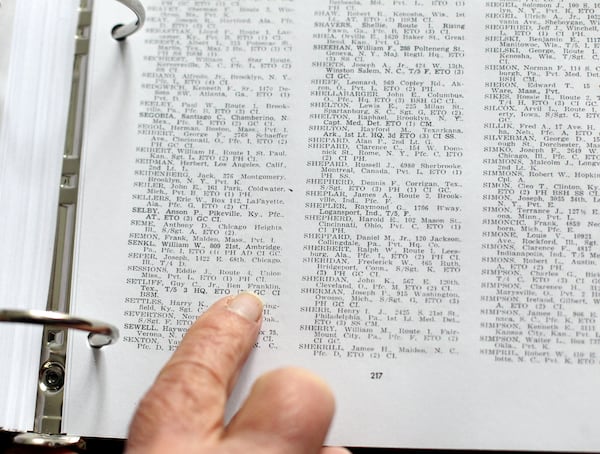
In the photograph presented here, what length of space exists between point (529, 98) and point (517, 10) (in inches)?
3.6

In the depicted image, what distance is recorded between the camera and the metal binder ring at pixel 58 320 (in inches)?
19.3

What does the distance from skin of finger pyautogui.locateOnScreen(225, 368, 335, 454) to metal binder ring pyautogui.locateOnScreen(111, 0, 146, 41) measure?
1.21ft

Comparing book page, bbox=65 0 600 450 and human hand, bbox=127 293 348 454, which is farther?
book page, bbox=65 0 600 450

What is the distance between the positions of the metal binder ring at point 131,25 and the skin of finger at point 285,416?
14.5 inches

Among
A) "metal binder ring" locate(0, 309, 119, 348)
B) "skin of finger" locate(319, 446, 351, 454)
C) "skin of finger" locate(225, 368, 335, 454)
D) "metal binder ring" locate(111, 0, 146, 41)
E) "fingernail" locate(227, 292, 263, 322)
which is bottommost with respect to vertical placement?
"skin of finger" locate(319, 446, 351, 454)

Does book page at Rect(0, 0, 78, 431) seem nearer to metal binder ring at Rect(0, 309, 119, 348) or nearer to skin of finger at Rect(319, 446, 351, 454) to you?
metal binder ring at Rect(0, 309, 119, 348)

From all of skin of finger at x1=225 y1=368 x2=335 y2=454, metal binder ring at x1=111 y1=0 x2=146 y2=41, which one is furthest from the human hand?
metal binder ring at x1=111 y1=0 x2=146 y2=41

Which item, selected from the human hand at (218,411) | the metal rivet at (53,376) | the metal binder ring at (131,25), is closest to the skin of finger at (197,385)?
the human hand at (218,411)

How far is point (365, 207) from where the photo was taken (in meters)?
0.61

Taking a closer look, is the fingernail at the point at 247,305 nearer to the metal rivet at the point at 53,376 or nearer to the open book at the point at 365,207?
the open book at the point at 365,207

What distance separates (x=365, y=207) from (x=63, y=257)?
29 centimetres

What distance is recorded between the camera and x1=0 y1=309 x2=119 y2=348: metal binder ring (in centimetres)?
49

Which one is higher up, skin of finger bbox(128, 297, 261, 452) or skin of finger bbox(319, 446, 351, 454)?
skin of finger bbox(128, 297, 261, 452)

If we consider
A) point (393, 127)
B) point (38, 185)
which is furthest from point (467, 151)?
point (38, 185)
